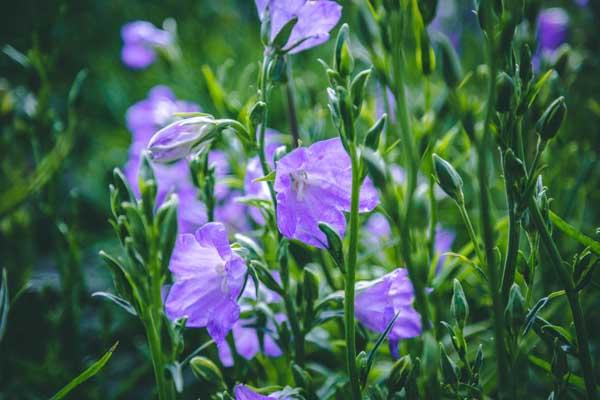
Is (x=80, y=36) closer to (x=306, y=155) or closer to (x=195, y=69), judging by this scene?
(x=195, y=69)

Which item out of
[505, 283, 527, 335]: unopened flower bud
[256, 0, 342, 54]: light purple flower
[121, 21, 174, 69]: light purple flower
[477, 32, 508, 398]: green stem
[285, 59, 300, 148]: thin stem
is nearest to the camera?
[477, 32, 508, 398]: green stem

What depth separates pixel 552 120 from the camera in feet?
3.25

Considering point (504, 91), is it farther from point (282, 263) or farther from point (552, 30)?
point (552, 30)

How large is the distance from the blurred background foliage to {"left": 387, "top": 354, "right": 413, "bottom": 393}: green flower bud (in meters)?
0.40

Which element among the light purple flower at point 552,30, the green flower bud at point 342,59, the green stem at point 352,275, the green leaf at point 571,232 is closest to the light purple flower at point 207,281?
the green stem at point 352,275

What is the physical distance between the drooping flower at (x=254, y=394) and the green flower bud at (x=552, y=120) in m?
0.65

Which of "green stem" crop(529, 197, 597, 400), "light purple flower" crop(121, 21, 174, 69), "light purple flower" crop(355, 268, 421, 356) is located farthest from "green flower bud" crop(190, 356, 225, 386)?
"light purple flower" crop(121, 21, 174, 69)

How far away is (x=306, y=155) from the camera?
107 centimetres

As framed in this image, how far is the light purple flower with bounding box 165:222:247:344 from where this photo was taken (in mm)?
1041

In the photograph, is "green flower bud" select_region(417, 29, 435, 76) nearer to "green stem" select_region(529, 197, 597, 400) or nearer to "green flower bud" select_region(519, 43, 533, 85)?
"green flower bud" select_region(519, 43, 533, 85)

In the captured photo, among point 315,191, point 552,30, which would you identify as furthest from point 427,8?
point 552,30

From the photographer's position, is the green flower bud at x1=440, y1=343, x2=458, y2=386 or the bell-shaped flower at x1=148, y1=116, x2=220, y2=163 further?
the bell-shaped flower at x1=148, y1=116, x2=220, y2=163

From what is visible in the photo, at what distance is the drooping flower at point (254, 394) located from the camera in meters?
1.01

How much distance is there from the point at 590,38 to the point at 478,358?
223 cm
